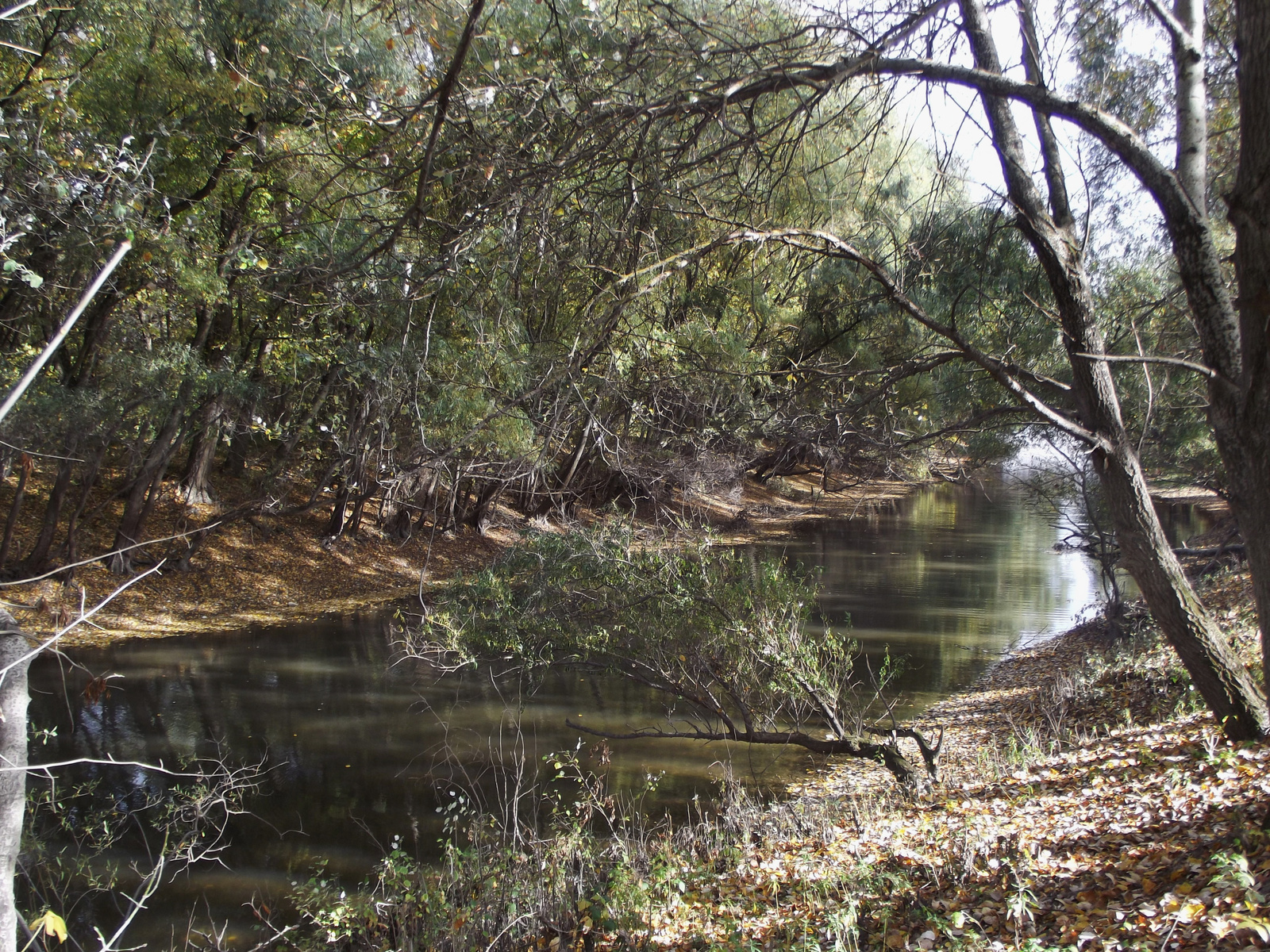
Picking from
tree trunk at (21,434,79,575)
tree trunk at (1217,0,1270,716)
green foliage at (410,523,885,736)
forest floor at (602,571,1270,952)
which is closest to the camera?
tree trunk at (1217,0,1270,716)

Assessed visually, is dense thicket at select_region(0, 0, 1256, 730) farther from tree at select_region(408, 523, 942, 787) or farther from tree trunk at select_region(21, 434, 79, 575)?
tree at select_region(408, 523, 942, 787)

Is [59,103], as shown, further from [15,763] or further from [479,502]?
[479,502]

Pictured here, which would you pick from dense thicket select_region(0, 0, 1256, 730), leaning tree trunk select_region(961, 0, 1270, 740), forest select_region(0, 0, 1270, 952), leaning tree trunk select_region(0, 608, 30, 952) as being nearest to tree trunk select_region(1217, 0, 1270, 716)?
forest select_region(0, 0, 1270, 952)

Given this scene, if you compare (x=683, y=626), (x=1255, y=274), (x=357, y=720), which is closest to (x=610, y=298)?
(x=1255, y=274)

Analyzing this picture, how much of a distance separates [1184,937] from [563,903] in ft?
11.1

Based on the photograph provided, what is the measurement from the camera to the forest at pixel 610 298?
4.14m

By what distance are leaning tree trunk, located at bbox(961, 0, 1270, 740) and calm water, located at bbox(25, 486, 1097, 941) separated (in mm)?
4528

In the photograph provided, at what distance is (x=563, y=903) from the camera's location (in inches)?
213

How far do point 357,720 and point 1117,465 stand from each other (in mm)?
8987

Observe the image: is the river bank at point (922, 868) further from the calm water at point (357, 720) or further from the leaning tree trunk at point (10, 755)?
the leaning tree trunk at point (10, 755)

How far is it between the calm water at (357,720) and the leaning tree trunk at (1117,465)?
14.9ft

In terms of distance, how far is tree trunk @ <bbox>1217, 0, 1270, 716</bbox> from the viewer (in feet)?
11.7

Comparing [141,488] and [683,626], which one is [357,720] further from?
[141,488]

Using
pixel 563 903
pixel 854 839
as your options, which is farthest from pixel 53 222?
pixel 854 839
